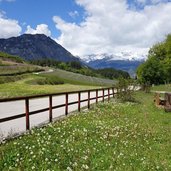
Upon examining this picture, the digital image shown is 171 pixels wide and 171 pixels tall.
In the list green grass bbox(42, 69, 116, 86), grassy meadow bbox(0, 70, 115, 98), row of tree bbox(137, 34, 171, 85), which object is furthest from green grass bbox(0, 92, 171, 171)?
green grass bbox(42, 69, 116, 86)

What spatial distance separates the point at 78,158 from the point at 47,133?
3244mm

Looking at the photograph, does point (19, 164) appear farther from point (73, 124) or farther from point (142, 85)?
point (142, 85)

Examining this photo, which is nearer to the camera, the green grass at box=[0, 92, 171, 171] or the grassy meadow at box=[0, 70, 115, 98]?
the green grass at box=[0, 92, 171, 171]

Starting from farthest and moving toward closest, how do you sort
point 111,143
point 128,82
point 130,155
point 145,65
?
1. point 145,65
2. point 128,82
3. point 111,143
4. point 130,155

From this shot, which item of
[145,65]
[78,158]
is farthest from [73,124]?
[145,65]

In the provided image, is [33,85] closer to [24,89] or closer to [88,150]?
[24,89]

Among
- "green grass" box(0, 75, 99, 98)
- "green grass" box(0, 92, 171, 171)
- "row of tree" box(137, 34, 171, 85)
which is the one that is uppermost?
"row of tree" box(137, 34, 171, 85)

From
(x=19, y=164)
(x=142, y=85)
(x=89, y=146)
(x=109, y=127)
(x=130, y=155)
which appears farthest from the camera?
(x=142, y=85)

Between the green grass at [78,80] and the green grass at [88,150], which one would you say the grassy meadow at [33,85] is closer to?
the green grass at [78,80]

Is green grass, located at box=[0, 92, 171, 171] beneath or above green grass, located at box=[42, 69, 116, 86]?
beneath

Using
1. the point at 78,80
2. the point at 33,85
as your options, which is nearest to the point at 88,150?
the point at 33,85

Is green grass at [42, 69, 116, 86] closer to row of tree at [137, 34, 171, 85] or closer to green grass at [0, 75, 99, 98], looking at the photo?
row of tree at [137, 34, 171, 85]

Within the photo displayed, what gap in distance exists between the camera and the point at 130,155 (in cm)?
1162

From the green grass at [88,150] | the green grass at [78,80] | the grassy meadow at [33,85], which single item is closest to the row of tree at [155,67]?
the grassy meadow at [33,85]
